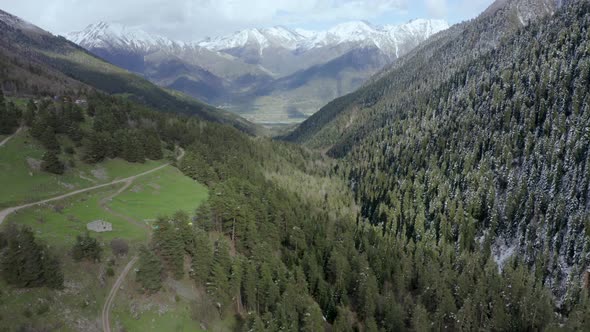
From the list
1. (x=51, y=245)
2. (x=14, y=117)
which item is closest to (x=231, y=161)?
(x=14, y=117)

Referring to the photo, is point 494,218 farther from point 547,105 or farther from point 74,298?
point 74,298

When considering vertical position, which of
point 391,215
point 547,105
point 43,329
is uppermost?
point 547,105

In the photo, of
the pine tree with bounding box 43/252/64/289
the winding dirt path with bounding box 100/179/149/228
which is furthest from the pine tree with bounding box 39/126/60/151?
the pine tree with bounding box 43/252/64/289

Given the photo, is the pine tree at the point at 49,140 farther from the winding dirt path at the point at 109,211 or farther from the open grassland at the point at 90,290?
the open grassland at the point at 90,290

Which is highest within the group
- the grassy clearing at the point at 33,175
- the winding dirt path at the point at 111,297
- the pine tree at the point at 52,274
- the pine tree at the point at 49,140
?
the pine tree at the point at 49,140

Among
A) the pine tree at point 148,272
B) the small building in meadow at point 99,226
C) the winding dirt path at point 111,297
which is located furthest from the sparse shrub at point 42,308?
the small building in meadow at point 99,226

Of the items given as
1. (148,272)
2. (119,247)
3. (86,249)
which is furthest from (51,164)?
(148,272)

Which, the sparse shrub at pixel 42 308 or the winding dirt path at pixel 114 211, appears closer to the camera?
the sparse shrub at pixel 42 308
